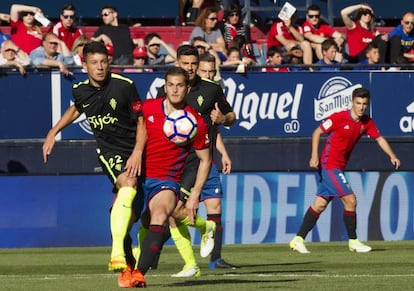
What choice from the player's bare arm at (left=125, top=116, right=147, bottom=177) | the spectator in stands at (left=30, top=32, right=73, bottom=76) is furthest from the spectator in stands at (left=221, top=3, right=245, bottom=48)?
the player's bare arm at (left=125, top=116, right=147, bottom=177)

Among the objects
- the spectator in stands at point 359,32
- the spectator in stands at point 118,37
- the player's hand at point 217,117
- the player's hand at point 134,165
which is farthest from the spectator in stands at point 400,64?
the player's hand at point 134,165

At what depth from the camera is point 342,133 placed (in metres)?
16.8

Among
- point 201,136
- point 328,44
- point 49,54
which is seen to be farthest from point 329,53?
point 201,136

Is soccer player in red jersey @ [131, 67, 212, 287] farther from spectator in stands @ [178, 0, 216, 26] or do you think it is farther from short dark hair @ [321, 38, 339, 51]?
spectator in stands @ [178, 0, 216, 26]

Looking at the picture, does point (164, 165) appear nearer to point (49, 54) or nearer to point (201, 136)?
point (201, 136)

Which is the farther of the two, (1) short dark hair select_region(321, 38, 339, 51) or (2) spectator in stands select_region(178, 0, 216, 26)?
(2) spectator in stands select_region(178, 0, 216, 26)

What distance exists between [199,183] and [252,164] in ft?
30.0

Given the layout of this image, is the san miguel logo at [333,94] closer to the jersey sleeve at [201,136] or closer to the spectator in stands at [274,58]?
the spectator in stands at [274,58]

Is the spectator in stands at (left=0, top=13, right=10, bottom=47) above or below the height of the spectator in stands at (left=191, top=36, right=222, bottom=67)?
above

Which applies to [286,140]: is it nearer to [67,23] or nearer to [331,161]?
[331,161]

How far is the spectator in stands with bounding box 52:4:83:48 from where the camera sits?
66.9 feet

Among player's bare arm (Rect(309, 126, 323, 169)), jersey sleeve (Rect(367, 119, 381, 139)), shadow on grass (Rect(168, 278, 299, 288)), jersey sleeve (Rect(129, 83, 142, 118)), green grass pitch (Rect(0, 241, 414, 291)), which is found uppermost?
jersey sleeve (Rect(129, 83, 142, 118))

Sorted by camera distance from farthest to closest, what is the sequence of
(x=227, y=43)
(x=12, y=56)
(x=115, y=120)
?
(x=227, y=43) < (x=12, y=56) < (x=115, y=120)

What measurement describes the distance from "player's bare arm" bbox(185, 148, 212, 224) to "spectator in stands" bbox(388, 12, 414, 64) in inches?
438
